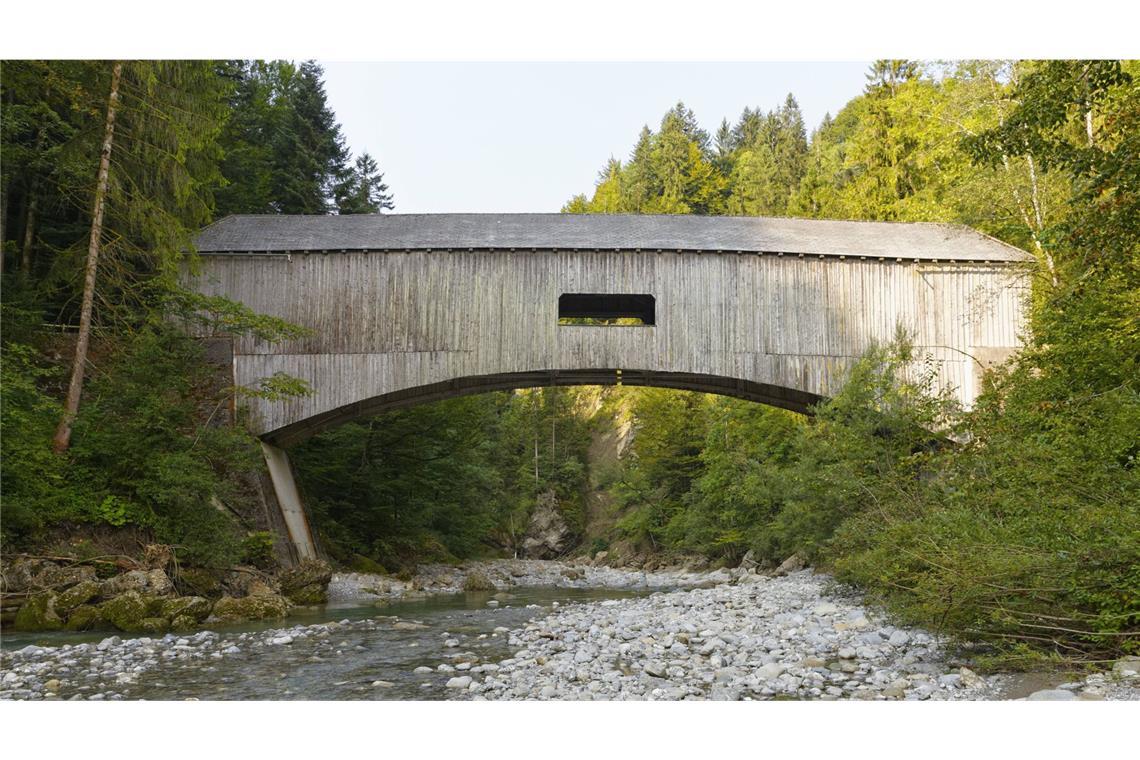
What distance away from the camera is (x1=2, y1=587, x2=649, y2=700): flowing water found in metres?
→ 6.29

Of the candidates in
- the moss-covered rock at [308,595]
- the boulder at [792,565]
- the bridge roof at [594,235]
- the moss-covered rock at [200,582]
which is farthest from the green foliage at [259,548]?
the boulder at [792,565]

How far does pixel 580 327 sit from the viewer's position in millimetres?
15242

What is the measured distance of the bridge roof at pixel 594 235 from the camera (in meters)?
15.3

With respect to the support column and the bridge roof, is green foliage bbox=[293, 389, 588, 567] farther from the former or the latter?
the bridge roof

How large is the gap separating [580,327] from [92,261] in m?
7.30

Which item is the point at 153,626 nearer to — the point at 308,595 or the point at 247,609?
the point at 247,609

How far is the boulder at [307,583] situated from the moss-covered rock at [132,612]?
10.3 feet

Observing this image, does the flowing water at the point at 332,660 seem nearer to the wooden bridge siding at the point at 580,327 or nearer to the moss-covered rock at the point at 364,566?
the wooden bridge siding at the point at 580,327

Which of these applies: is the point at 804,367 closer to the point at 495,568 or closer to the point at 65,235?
the point at 495,568

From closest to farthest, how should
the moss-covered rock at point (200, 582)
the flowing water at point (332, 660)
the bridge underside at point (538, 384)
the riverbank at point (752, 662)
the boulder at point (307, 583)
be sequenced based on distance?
the riverbank at point (752, 662) < the flowing water at point (332, 660) < the moss-covered rock at point (200, 582) < the boulder at point (307, 583) < the bridge underside at point (538, 384)

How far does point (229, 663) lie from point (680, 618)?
182 inches

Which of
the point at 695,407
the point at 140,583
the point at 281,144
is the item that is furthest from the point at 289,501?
the point at 281,144

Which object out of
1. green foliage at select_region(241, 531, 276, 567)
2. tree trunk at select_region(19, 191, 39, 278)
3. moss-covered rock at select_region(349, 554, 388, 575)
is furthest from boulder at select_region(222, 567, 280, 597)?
tree trunk at select_region(19, 191, 39, 278)

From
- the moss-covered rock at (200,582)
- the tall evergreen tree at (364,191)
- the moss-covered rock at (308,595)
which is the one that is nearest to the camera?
the moss-covered rock at (200,582)
